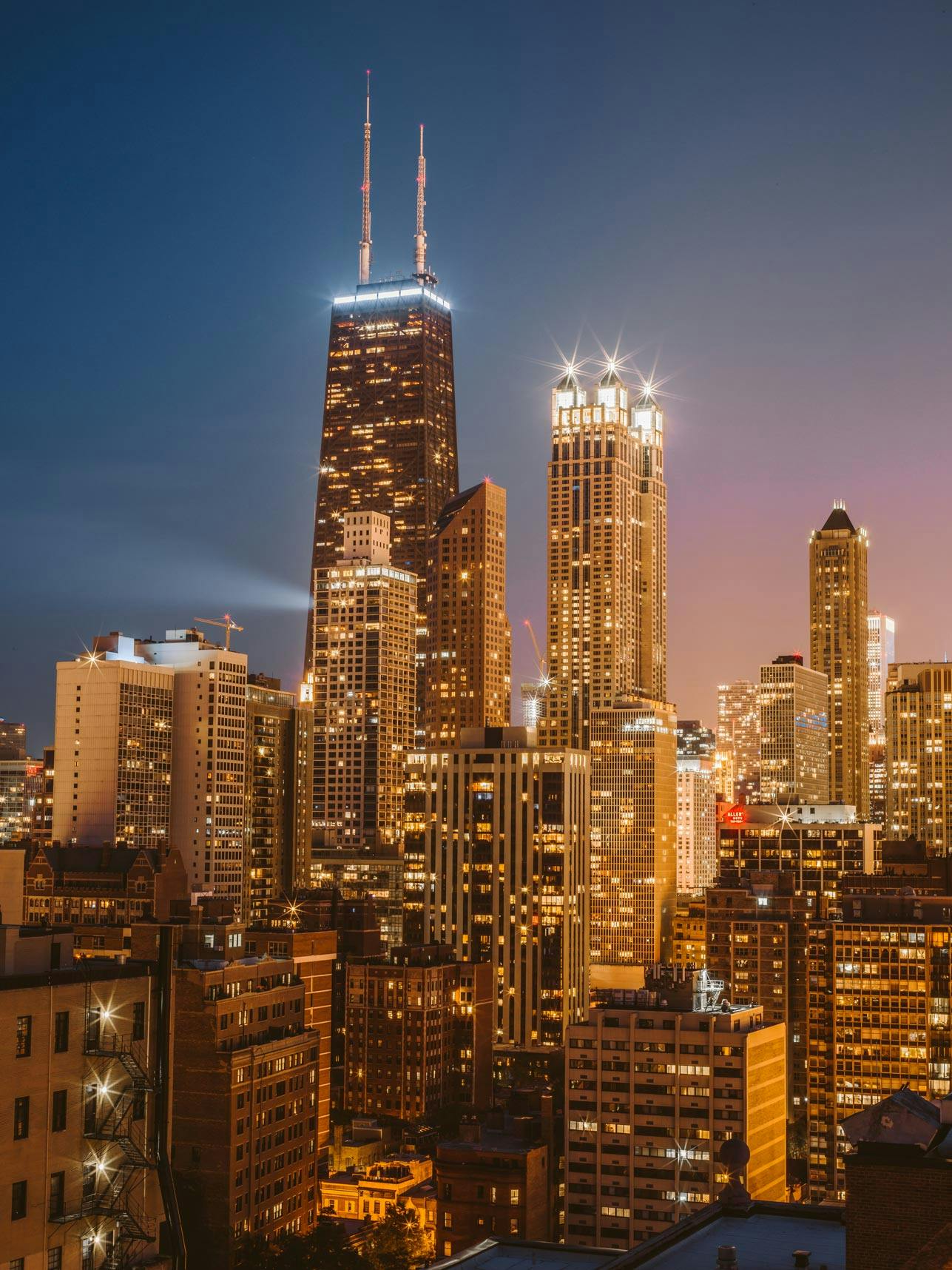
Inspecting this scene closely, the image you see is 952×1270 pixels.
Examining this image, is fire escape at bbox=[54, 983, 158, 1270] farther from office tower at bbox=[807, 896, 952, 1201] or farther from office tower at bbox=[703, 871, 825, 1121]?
office tower at bbox=[703, 871, 825, 1121]

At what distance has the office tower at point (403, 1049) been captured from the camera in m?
190

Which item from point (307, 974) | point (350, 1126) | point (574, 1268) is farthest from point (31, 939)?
point (350, 1126)

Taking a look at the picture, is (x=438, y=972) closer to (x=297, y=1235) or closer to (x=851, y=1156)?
(x=297, y=1235)

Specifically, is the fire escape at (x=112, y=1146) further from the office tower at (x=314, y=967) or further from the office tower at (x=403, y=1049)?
the office tower at (x=403, y=1049)

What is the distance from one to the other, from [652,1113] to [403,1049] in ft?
216

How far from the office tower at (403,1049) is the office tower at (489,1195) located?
50.0 metres

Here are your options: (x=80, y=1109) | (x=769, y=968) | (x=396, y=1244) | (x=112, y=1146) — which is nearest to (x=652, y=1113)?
(x=396, y=1244)

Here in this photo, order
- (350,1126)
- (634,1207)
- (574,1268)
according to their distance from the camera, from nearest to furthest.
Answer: (574,1268)
(634,1207)
(350,1126)

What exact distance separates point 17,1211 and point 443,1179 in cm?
10546

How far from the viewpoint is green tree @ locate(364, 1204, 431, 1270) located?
11419cm

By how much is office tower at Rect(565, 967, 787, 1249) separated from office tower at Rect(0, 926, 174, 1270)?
91552mm

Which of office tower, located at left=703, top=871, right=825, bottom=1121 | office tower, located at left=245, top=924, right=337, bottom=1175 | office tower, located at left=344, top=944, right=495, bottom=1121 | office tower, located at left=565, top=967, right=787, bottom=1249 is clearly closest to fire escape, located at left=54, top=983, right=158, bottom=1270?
office tower, located at left=565, top=967, right=787, bottom=1249

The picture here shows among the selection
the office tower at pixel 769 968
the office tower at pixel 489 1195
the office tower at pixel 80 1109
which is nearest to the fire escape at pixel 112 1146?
the office tower at pixel 80 1109

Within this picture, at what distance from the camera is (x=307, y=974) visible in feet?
525
